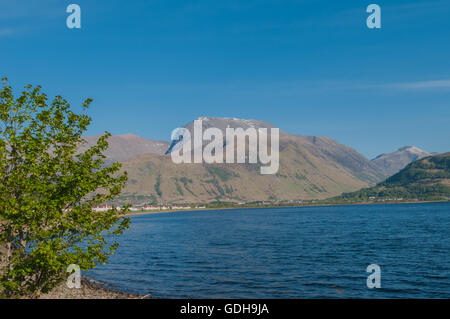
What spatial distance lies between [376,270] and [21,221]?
56751 millimetres

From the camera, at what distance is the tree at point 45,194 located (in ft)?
87.5

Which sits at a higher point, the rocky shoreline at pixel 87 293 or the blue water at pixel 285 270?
the rocky shoreline at pixel 87 293

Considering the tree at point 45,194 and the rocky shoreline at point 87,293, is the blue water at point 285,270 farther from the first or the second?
the tree at point 45,194

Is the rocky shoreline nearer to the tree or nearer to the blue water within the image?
the blue water

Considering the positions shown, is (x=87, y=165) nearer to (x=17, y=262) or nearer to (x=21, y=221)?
(x=21, y=221)

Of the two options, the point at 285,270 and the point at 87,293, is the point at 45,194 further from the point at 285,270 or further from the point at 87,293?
the point at 285,270

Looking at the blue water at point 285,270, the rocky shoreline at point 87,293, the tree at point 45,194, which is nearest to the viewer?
the tree at point 45,194

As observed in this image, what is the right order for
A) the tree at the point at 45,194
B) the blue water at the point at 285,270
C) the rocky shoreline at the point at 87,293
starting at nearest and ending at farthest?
the tree at the point at 45,194 < the rocky shoreline at the point at 87,293 < the blue water at the point at 285,270

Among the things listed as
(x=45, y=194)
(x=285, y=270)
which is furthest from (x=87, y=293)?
(x=285, y=270)

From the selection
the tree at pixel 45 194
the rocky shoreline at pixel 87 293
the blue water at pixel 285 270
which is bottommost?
the blue water at pixel 285 270

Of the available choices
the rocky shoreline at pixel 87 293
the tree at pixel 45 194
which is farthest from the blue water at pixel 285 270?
the tree at pixel 45 194

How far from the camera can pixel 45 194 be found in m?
27.2

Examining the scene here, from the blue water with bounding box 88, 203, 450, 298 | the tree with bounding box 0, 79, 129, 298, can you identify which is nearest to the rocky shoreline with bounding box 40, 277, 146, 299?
the blue water with bounding box 88, 203, 450, 298
